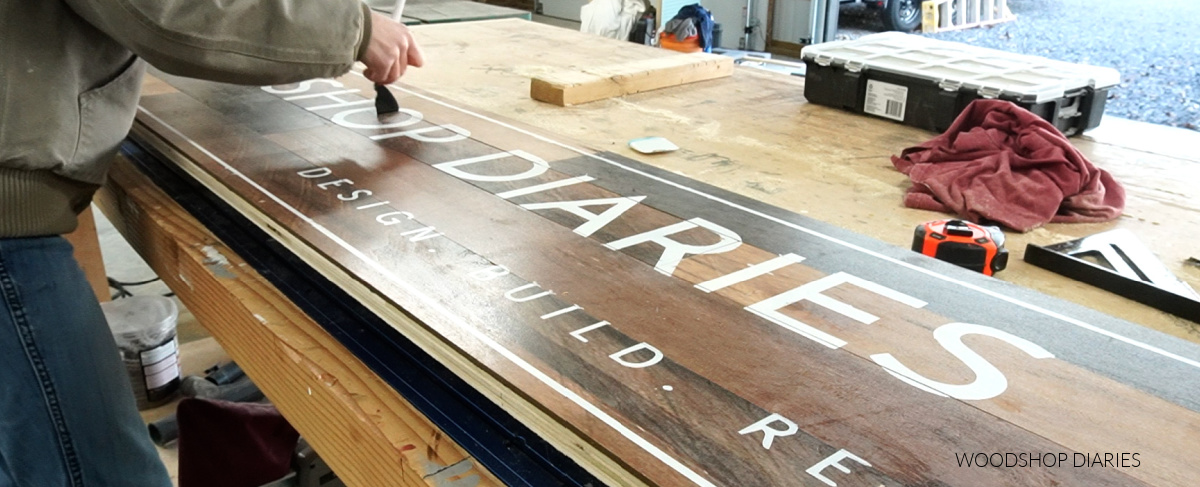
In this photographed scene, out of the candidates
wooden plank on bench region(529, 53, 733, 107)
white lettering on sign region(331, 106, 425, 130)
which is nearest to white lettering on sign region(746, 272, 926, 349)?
white lettering on sign region(331, 106, 425, 130)

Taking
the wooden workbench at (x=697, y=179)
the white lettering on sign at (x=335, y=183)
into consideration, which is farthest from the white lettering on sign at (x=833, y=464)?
the white lettering on sign at (x=335, y=183)

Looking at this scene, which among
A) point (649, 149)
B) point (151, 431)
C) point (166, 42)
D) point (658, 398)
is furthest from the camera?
point (151, 431)

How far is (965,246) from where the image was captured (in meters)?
0.97

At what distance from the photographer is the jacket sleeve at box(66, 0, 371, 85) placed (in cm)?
100

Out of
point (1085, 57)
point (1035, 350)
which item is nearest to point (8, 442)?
point (1035, 350)

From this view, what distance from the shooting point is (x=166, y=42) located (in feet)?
3.32

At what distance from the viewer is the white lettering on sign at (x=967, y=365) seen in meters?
0.68

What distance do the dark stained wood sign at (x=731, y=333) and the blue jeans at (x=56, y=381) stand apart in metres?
0.24

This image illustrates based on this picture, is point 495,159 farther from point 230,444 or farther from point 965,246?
point 230,444

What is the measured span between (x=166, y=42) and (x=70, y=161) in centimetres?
22

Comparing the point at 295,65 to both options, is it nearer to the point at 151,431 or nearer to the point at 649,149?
the point at 649,149

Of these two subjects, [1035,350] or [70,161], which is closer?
[1035,350]

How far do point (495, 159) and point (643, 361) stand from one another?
0.63 m

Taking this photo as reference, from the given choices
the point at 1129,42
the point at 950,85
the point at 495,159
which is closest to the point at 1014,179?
the point at 950,85
